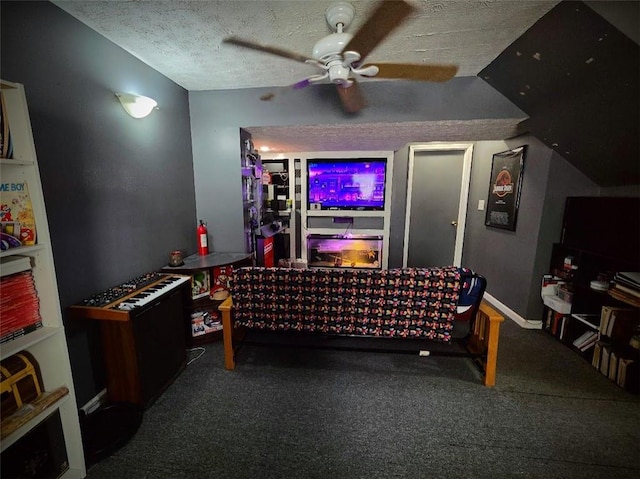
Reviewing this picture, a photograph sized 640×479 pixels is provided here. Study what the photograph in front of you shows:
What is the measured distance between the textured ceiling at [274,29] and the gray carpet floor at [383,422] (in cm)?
239

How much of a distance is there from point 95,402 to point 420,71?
3.29 meters

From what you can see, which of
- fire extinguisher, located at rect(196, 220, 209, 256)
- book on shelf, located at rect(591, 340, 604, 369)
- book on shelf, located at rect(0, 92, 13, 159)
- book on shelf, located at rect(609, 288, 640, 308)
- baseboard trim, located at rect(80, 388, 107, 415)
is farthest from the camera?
fire extinguisher, located at rect(196, 220, 209, 256)

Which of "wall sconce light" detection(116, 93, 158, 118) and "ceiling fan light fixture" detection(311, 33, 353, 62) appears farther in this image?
"wall sconce light" detection(116, 93, 158, 118)

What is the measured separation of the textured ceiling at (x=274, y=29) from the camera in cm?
144

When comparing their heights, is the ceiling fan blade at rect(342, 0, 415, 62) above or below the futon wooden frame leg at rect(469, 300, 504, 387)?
above

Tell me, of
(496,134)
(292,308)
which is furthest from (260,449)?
(496,134)

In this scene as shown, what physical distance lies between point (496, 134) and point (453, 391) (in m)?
2.67

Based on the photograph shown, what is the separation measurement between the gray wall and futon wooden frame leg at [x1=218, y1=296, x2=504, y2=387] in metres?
0.79

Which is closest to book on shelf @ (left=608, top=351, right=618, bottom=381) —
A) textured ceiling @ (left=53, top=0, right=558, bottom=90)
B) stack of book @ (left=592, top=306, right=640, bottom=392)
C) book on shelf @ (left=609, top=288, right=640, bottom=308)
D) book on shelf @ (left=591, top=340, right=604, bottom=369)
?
stack of book @ (left=592, top=306, right=640, bottom=392)

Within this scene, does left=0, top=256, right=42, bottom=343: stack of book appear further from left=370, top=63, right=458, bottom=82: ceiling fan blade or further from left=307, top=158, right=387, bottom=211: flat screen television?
left=307, top=158, right=387, bottom=211: flat screen television

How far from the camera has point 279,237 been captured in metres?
4.36

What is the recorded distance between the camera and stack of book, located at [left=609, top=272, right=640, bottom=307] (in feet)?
5.70

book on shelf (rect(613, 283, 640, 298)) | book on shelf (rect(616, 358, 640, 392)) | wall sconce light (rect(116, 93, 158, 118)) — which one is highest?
wall sconce light (rect(116, 93, 158, 118))

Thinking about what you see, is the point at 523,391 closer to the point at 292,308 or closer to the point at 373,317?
the point at 373,317
